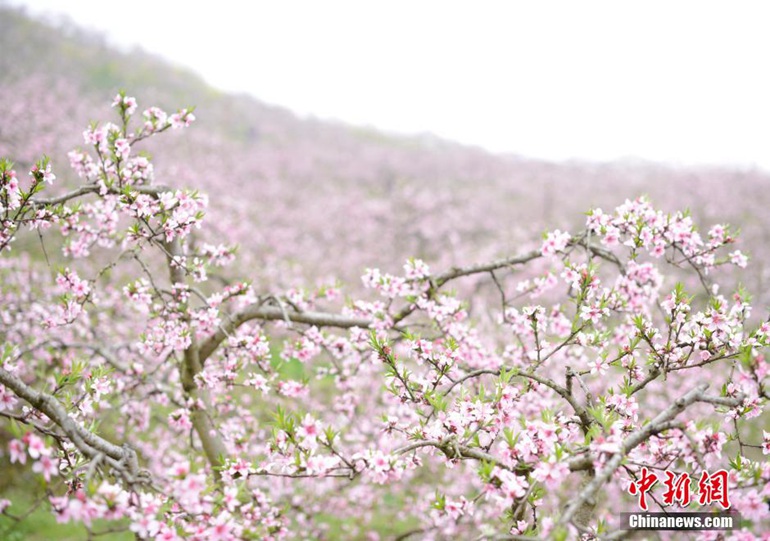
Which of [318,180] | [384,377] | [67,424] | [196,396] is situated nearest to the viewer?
[67,424]

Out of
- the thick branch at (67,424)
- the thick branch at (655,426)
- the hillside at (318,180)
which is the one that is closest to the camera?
the thick branch at (655,426)

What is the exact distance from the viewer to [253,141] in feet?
Answer: 125

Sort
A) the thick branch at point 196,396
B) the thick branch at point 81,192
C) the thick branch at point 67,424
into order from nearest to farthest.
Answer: the thick branch at point 67,424 < the thick branch at point 81,192 < the thick branch at point 196,396

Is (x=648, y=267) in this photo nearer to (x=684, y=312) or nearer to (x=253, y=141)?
(x=684, y=312)

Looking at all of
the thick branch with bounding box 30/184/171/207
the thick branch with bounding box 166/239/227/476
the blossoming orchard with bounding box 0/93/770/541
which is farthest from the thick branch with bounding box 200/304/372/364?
the thick branch with bounding box 30/184/171/207

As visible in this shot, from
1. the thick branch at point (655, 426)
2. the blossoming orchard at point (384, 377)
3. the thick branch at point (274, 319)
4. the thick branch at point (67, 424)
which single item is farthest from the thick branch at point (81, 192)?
the thick branch at point (655, 426)

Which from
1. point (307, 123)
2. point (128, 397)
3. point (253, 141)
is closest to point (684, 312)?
point (128, 397)

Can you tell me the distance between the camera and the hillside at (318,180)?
22406mm

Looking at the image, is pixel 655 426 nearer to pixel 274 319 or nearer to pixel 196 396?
pixel 274 319

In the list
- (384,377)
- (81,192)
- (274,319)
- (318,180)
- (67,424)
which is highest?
(318,180)

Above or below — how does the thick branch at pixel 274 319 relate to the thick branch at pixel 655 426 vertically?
above

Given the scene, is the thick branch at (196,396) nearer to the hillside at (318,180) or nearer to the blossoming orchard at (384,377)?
the blossoming orchard at (384,377)

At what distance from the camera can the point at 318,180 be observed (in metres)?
32.9

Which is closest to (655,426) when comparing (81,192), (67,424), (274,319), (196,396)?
(67,424)
